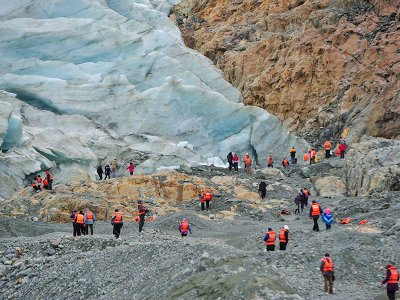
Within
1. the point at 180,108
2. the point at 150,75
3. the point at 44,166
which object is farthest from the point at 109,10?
the point at 44,166

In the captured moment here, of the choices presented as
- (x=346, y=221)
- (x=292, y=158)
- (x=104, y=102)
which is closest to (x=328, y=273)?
(x=346, y=221)

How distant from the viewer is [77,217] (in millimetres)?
19406

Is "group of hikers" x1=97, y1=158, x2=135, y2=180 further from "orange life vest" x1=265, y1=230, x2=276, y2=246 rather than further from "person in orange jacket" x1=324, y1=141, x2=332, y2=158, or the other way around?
"orange life vest" x1=265, y1=230, x2=276, y2=246

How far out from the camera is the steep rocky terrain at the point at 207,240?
13.0 metres

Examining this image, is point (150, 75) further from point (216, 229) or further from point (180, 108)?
point (216, 229)

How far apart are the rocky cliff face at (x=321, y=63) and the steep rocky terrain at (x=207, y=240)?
6.76 metres

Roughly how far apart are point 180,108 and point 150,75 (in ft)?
14.0

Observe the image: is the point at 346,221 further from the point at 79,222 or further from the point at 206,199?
the point at 79,222

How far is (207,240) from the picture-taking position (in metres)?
18.7

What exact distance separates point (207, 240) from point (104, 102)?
66.9 feet

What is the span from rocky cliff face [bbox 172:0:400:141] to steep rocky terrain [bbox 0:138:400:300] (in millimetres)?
6765

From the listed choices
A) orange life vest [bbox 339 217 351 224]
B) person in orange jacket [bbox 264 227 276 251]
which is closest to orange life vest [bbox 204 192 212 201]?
orange life vest [bbox 339 217 351 224]

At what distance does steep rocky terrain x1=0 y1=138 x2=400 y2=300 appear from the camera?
42.6 feet

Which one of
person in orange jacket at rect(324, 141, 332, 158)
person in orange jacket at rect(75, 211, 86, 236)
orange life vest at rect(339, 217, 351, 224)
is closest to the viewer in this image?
person in orange jacket at rect(75, 211, 86, 236)
